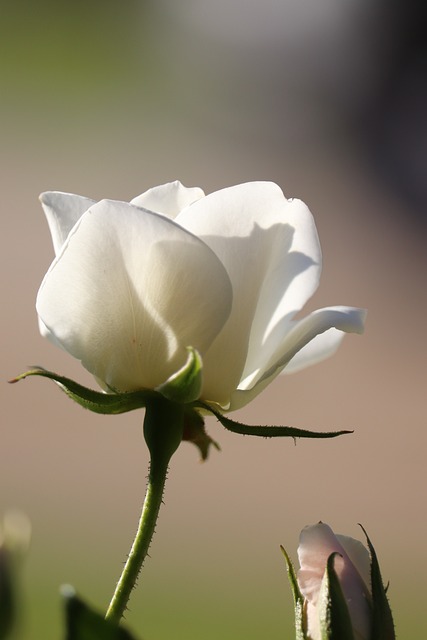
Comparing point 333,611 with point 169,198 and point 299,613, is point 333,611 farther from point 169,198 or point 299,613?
point 169,198

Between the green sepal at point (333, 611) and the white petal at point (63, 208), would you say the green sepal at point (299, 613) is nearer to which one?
the green sepal at point (333, 611)

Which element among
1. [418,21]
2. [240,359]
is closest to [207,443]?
[240,359]

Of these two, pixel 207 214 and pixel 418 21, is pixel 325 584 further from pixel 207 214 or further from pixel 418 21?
pixel 418 21

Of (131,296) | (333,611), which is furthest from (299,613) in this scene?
(131,296)

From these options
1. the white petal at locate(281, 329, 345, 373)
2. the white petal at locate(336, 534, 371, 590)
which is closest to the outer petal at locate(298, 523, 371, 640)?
the white petal at locate(336, 534, 371, 590)

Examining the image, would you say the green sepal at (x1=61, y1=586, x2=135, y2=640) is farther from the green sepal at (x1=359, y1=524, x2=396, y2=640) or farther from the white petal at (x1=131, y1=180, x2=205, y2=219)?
the white petal at (x1=131, y1=180, x2=205, y2=219)

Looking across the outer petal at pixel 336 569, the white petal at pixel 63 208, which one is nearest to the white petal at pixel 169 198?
the white petal at pixel 63 208
